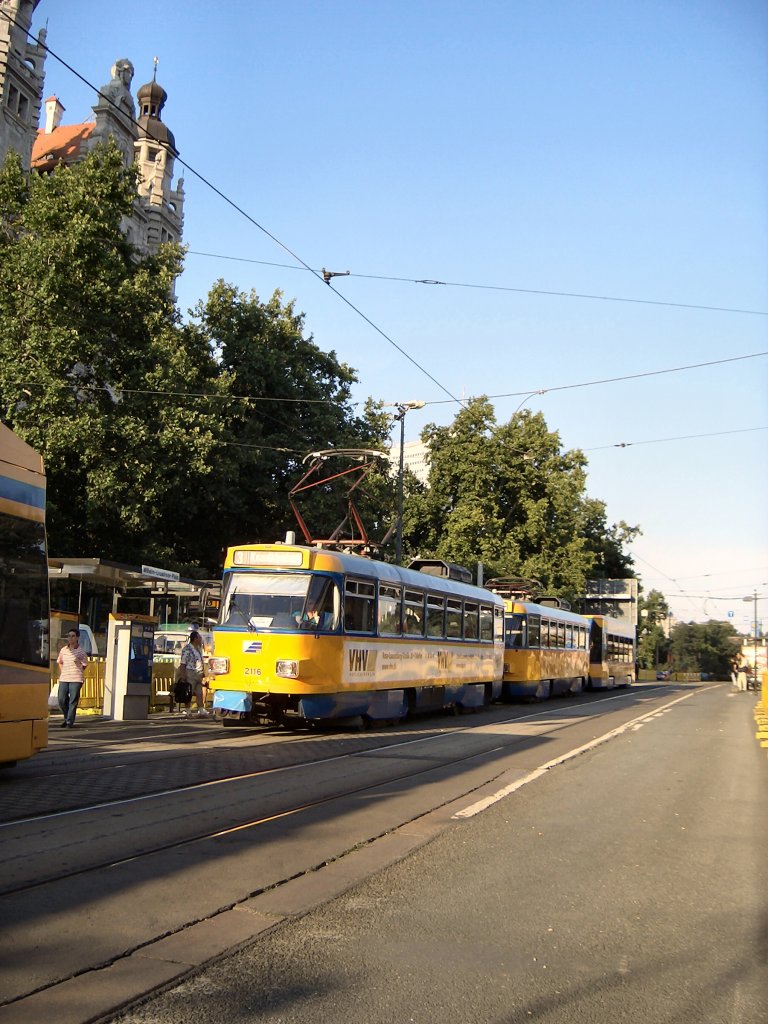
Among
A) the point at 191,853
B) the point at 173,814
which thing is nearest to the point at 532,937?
the point at 191,853

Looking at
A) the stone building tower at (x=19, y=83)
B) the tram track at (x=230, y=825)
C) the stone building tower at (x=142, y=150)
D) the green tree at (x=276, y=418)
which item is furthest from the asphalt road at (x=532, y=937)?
the stone building tower at (x=142, y=150)

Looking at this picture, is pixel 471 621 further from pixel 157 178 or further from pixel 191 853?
pixel 157 178

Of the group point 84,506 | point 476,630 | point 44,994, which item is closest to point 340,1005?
point 44,994

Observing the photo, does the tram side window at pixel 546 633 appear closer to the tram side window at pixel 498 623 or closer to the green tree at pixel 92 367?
the tram side window at pixel 498 623

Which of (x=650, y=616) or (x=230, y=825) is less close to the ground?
(x=650, y=616)

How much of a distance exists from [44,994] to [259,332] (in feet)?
124

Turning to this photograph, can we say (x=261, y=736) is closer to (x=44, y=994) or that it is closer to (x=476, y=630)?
(x=476, y=630)

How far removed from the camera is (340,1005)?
4.31 m

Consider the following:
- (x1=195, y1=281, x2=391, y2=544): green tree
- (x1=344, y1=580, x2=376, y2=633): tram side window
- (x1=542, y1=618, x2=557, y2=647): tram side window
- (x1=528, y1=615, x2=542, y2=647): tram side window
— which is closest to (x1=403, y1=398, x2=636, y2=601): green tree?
(x1=195, y1=281, x2=391, y2=544): green tree

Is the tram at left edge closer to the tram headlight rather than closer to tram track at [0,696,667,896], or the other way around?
tram track at [0,696,667,896]

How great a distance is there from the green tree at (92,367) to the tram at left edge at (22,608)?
18044mm

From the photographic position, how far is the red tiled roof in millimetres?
78750

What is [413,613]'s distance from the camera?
2047cm

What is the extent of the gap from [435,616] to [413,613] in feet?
4.85
